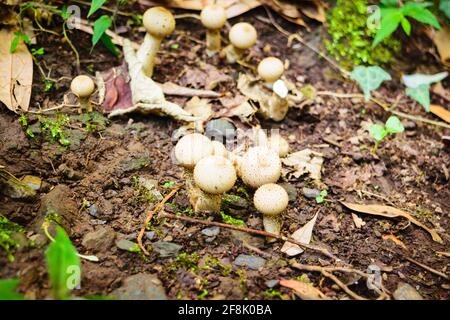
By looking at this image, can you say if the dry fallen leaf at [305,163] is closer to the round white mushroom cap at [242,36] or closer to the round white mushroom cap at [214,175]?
the round white mushroom cap at [214,175]

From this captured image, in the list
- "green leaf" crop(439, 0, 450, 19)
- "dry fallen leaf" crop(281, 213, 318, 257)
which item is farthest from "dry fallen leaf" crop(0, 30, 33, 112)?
"green leaf" crop(439, 0, 450, 19)

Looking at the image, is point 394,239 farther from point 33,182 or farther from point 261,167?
point 33,182

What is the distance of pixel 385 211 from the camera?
293 centimetres

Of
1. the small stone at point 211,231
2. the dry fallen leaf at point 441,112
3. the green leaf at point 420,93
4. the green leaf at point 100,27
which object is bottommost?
the dry fallen leaf at point 441,112

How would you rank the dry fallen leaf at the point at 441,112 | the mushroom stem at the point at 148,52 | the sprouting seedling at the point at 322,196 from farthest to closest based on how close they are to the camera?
the dry fallen leaf at the point at 441,112
the mushroom stem at the point at 148,52
the sprouting seedling at the point at 322,196

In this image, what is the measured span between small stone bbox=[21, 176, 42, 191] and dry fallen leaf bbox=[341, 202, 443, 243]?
1.98 meters

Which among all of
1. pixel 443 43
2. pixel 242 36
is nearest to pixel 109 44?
pixel 242 36

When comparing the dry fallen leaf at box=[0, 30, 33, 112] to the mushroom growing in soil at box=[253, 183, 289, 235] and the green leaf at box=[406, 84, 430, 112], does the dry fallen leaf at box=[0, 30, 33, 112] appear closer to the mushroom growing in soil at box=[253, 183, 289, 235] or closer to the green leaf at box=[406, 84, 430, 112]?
the mushroom growing in soil at box=[253, 183, 289, 235]

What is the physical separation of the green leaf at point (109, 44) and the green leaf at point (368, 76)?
2.03m

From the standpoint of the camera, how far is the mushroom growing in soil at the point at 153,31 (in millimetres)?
3301

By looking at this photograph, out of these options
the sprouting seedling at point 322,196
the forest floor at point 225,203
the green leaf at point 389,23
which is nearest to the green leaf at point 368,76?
the forest floor at point 225,203

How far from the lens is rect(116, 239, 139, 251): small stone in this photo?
7.93ft
